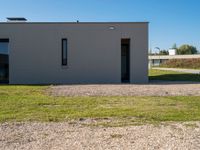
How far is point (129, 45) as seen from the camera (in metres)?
24.8

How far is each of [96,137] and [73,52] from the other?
17.5m

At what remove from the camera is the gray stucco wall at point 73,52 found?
79.4ft

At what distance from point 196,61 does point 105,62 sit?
53.7 metres

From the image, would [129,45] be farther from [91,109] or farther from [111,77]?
[91,109]

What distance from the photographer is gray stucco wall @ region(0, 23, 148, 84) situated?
2420cm

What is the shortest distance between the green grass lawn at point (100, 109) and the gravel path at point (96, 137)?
0.95 metres

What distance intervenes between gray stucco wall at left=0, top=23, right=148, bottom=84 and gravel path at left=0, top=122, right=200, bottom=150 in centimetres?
1586

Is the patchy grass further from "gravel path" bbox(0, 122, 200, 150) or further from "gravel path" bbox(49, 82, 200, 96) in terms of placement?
"gravel path" bbox(0, 122, 200, 150)

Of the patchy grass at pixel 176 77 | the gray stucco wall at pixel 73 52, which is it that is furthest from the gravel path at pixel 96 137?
the patchy grass at pixel 176 77

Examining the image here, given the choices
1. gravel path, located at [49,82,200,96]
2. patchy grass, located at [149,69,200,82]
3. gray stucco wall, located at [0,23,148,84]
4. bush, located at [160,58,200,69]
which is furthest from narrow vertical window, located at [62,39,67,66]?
bush, located at [160,58,200,69]

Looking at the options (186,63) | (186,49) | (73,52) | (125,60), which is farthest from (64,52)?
(186,49)

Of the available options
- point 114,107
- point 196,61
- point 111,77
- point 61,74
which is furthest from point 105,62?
point 196,61

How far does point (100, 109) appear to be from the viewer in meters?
10.9

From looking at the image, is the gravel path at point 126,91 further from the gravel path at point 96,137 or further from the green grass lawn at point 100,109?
the gravel path at point 96,137
